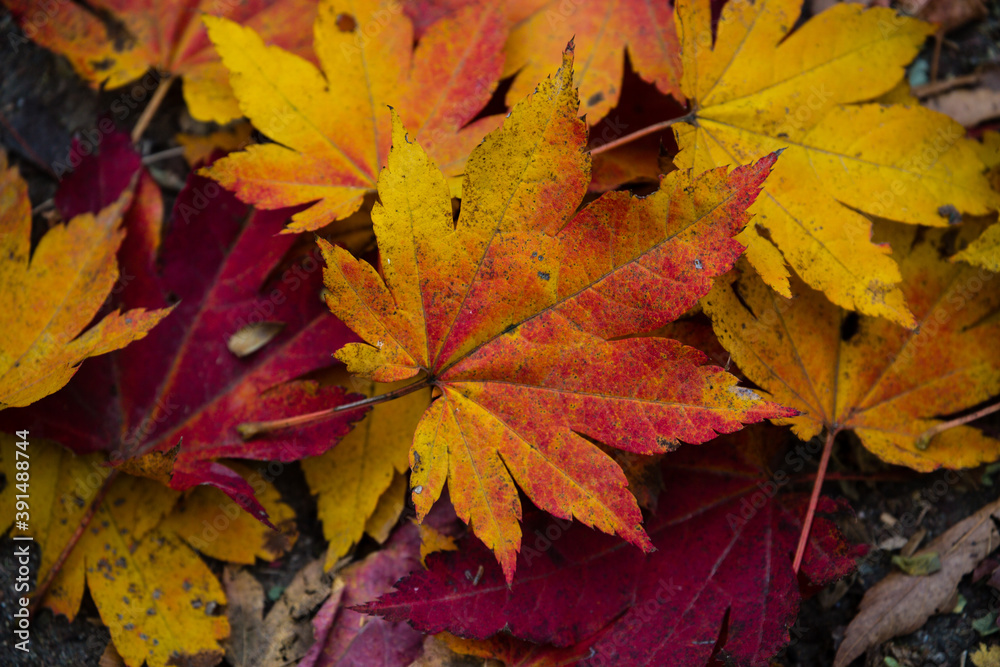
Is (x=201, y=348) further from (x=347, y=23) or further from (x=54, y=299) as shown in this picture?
(x=347, y=23)

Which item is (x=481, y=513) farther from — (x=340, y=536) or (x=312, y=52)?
(x=312, y=52)

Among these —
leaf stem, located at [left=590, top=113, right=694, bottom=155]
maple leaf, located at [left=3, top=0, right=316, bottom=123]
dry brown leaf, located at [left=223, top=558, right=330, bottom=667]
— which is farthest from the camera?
maple leaf, located at [left=3, top=0, right=316, bottom=123]

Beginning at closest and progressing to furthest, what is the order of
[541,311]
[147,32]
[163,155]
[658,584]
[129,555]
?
[541,311]
[658,584]
[129,555]
[147,32]
[163,155]

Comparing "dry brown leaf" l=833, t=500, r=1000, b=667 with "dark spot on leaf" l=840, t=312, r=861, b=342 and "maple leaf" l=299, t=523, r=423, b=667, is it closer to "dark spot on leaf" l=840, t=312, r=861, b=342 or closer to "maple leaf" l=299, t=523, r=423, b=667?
"dark spot on leaf" l=840, t=312, r=861, b=342

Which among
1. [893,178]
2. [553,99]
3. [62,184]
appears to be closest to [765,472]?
[893,178]

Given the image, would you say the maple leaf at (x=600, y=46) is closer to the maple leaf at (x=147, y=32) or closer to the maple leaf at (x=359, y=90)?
the maple leaf at (x=359, y=90)

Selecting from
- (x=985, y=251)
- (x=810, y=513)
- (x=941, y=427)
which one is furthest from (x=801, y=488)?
(x=985, y=251)

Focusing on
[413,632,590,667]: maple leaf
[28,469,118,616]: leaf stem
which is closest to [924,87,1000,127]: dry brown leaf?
[413,632,590,667]: maple leaf
